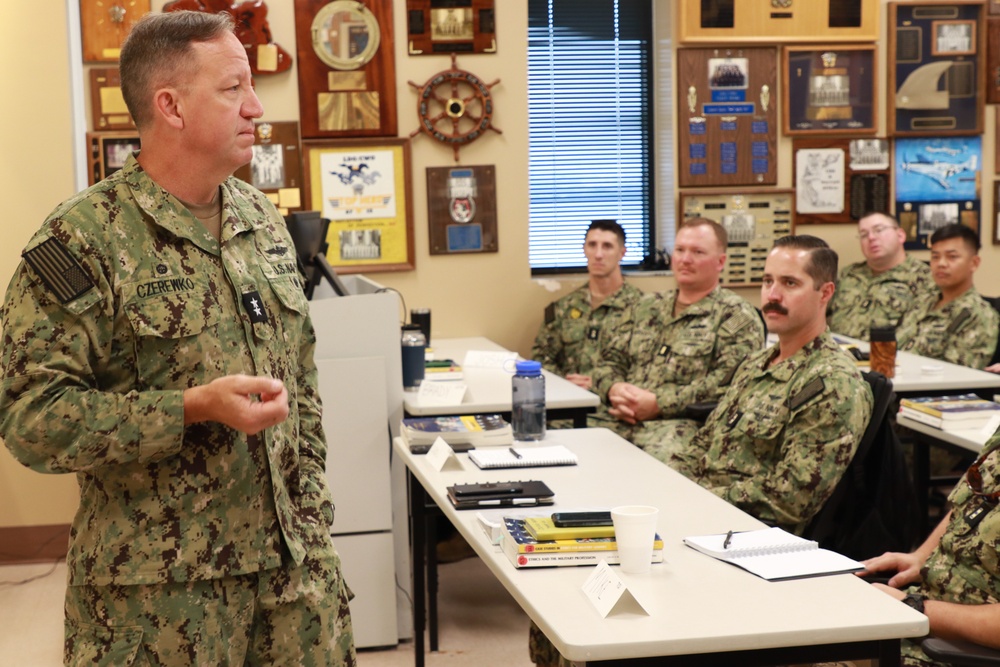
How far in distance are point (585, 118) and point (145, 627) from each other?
5.17 metres

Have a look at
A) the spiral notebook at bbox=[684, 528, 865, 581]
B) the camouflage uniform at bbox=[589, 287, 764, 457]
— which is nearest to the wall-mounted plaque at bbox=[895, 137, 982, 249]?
the camouflage uniform at bbox=[589, 287, 764, 457]

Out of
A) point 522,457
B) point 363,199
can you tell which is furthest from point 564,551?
point 363,199

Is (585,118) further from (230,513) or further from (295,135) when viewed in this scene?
(230,513)

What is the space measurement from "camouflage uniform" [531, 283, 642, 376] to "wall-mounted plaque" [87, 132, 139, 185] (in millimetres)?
2261

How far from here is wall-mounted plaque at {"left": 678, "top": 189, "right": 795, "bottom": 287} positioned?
6.15 metres

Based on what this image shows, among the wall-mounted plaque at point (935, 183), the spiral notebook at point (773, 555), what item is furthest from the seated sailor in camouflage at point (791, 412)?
the wall-mounted plaque at point (935, 183)

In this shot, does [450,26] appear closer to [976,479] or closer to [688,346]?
[688,346]

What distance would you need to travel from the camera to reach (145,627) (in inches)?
67.0

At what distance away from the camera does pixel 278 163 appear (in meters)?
5.70

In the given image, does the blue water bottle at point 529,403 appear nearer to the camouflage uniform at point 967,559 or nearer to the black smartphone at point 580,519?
the black smartphone at point 580,519

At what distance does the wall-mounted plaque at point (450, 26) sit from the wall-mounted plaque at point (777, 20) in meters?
1.08

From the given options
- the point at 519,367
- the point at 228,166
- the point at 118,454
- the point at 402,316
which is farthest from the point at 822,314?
the point at 402,316

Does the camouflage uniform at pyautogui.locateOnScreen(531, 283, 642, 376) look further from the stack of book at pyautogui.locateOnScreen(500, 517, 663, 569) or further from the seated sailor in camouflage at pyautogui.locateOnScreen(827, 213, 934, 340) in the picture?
the stack of book at pyautogui.locateOnScreen(500, 517, 663, 569)

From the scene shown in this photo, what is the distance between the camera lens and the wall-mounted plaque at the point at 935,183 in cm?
631
